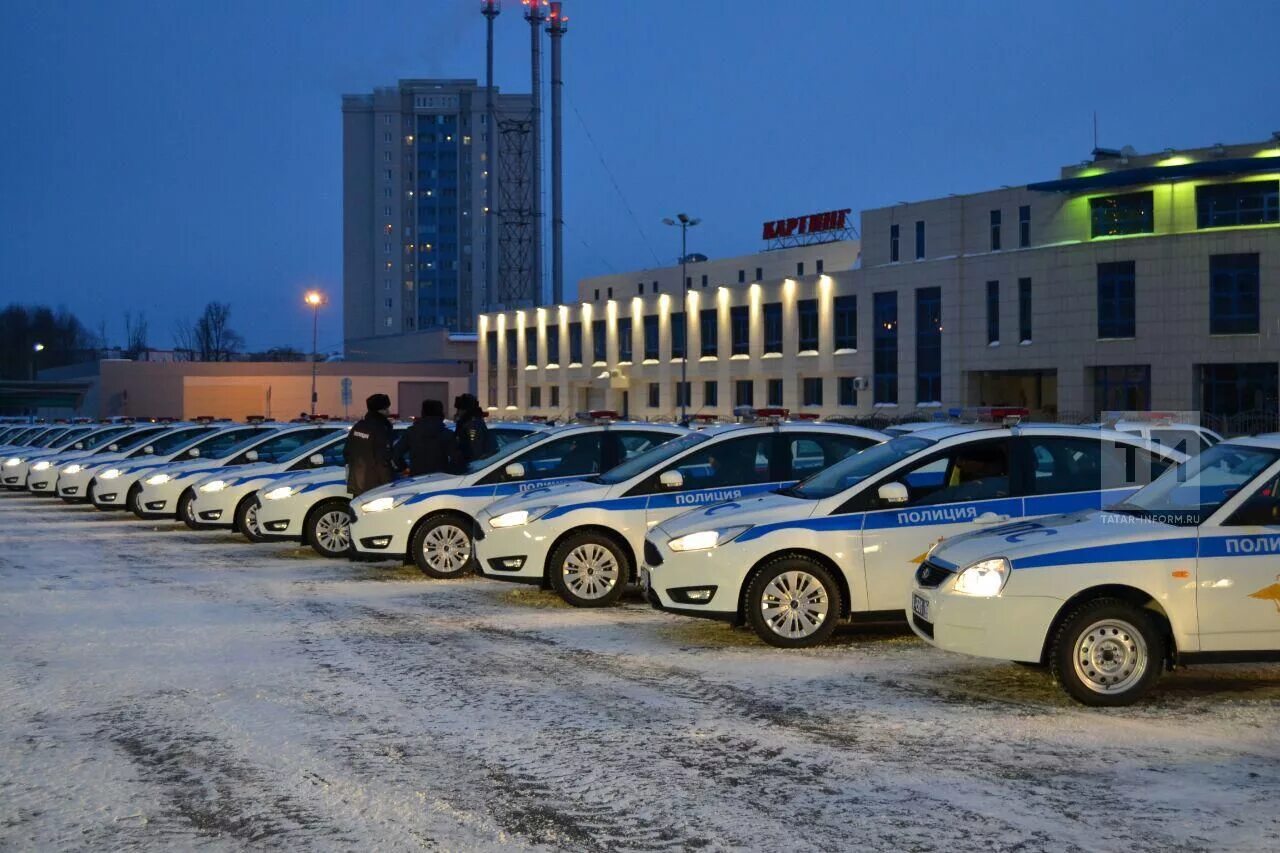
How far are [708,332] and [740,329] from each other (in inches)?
105

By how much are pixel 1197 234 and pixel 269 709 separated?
48726 mm

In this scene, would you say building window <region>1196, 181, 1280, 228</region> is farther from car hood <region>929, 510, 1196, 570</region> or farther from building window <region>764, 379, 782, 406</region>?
car hood <region>929, 510, 1196, 570</region>

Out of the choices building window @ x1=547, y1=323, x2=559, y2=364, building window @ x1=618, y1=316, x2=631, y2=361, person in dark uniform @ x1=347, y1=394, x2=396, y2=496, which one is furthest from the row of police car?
building window @ x1=547, y1=323, x2=559, y2=364

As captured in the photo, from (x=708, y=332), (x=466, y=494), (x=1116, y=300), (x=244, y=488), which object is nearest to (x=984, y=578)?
(x=466, y=494)

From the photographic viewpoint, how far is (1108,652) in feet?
27.6

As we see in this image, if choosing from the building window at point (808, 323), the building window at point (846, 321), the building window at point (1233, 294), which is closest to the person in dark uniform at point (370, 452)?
the building window at point (1233, 294)

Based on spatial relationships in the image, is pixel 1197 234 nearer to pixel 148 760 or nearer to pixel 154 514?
pixel 154 514

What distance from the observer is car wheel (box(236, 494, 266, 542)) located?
63.5ft

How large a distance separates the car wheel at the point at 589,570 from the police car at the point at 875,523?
5.96ft

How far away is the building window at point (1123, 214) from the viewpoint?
53719mm

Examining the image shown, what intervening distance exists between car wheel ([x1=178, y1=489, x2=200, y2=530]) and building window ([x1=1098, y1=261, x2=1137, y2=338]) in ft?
132

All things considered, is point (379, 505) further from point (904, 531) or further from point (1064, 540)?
point (1064, 540)

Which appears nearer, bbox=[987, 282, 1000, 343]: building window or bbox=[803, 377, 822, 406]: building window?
bbox=[987, 282, 1000, 343]: building window

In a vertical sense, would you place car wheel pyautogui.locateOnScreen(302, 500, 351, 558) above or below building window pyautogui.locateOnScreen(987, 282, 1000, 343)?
below
